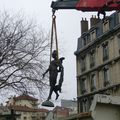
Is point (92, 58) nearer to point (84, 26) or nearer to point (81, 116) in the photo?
point (84, 26)

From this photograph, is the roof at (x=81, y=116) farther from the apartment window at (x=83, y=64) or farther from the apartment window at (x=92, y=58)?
the apartment window at (x=83, y=64)

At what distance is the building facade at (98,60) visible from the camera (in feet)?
145

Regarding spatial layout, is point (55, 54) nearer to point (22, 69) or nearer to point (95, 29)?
point (22, 69)

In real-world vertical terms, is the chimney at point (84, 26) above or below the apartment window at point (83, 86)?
above

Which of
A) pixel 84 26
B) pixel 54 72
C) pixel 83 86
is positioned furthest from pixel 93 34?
pixel 54 72

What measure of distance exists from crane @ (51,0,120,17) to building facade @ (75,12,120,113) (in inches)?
1163

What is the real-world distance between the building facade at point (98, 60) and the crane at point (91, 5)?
2954 cm

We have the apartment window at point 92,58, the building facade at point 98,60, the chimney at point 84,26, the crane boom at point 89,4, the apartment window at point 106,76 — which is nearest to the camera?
the crane boom at point 89,4

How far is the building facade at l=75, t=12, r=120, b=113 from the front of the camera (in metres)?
44.3

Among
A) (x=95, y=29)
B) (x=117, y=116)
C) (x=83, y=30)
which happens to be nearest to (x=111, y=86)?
(x=95, y=29)

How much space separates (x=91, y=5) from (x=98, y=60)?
38375mm

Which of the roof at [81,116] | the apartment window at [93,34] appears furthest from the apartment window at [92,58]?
the roof at [81,116]

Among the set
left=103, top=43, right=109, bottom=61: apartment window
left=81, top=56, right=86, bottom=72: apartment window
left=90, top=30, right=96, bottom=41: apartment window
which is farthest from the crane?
left=81, top=56, right=86, bottom=72: apartment window

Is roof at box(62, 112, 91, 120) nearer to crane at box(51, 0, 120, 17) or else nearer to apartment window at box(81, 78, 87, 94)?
crane at box(51, 0, 120, 17)
